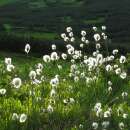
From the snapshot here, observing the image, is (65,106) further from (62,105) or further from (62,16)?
(62,16)

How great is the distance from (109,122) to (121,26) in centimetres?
10985

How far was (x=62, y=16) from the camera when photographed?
13438 centimetres

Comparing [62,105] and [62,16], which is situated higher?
[62,105]

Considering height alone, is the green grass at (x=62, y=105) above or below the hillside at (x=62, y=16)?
above

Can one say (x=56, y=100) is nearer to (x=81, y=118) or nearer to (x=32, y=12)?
(x=81, y=118)


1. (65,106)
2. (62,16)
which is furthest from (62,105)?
(62,16)

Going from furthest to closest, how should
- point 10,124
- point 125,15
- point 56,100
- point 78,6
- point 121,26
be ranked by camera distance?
point 78,6 < point 125,15 < point 121,26 < point 56,100 < point 10,124

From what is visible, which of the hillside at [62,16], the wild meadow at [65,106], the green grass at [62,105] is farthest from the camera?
the hillside at [62,16]

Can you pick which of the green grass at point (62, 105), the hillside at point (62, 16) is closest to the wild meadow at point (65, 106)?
the green grass at point (62, 105)

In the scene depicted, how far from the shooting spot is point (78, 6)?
5787 inches

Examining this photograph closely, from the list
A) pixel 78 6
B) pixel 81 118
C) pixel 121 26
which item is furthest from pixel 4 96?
pixel 78 6

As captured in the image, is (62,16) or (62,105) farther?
(62,16)

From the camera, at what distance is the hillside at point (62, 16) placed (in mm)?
113500

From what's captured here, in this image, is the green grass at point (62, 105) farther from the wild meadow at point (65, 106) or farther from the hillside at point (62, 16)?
the hillside at point (62, 16)
